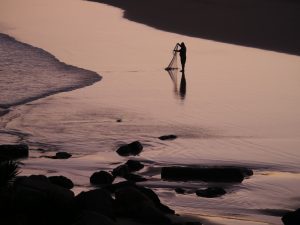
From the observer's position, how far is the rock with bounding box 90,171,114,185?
13.8 metres

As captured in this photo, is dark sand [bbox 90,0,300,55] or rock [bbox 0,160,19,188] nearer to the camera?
rock [bbox 0,160,19,188]

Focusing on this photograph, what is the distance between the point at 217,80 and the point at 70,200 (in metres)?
14.5

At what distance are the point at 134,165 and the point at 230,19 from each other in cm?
2575

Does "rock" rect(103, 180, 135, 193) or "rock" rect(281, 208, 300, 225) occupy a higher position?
"rock" rect(103, 180, 135, 193)

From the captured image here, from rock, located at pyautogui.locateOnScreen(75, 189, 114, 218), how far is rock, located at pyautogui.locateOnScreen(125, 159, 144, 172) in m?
3.28

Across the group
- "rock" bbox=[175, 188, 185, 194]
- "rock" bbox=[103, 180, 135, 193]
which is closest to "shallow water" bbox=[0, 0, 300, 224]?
"rock" bbox=[175, 188, 185, 194]

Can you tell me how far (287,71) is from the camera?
26.5 metres

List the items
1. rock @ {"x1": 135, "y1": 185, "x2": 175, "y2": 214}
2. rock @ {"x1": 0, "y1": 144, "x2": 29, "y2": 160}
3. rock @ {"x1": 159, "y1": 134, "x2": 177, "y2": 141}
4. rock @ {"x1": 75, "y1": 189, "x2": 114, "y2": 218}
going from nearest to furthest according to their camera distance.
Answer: rock @ {"x1": 75, "y1": 189, "x2": 114, "y2": 218} → rock @ {"x1": 135, "y1": 185, "x2": 175, "y2": 214} → rock @ {"x1": 0, "y1": 144, "x2": 29, "y2": 160} → rock @ {"x1": 159, "y1": 134, "x2": 177, "y2": 141}

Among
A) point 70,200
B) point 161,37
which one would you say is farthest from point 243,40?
point 70,200

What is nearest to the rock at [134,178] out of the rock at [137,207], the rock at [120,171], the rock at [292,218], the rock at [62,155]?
the rock at [120,171]

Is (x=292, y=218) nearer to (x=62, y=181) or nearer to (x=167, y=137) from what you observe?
(x=62, y=181)

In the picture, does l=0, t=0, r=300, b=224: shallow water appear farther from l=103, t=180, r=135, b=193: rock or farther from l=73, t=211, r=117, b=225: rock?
l=73, t=211, r=117, b=225: rock

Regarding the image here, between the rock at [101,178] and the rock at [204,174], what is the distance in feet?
3.39

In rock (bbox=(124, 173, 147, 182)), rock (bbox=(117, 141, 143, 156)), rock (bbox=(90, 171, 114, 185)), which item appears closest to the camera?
rock (bbox=(90, 171, 114, 185))
